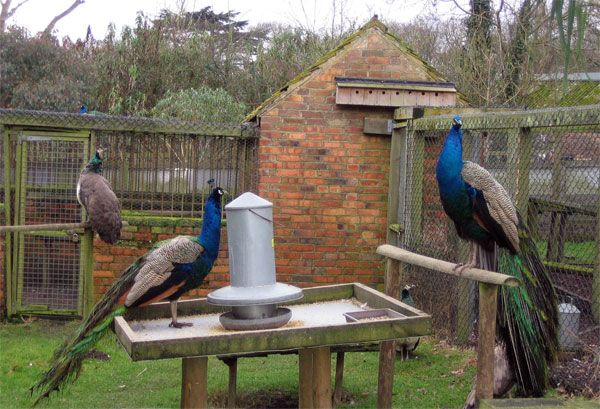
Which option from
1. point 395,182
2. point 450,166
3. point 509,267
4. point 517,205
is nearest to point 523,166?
point 517,205

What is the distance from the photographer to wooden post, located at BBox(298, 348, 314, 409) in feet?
14.7

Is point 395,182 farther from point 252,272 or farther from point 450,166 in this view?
point 252,272

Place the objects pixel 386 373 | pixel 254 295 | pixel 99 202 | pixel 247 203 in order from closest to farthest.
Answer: pixel 254 295
pixel 247 203
pixel 386 373
pixel 99 202

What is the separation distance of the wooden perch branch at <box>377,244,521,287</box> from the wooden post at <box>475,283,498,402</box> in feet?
0.27

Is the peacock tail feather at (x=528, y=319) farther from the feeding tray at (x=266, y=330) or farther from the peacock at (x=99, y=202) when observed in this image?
the peacock at (x=99, y=202)

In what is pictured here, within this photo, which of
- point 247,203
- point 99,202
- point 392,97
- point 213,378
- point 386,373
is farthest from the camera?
point 392,97

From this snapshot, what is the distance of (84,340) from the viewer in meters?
4.45

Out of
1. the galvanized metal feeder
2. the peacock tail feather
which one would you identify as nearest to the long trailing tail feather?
the galvanized metal feeder

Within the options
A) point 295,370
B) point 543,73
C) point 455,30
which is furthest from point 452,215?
point 455,30

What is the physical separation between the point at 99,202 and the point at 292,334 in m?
3.93

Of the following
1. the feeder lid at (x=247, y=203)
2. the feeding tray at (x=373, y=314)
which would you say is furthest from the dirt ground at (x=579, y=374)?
the feeder lid at (x=247, y=203)

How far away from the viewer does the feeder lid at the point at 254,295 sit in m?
3.82

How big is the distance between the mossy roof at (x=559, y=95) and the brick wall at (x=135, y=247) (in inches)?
162

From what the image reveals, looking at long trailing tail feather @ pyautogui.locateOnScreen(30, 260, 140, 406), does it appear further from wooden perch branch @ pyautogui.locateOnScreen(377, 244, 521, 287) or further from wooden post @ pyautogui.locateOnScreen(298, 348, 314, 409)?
wooden perch branch @ pyautogui.locateOnScreen(377, 244, 521, 287)
